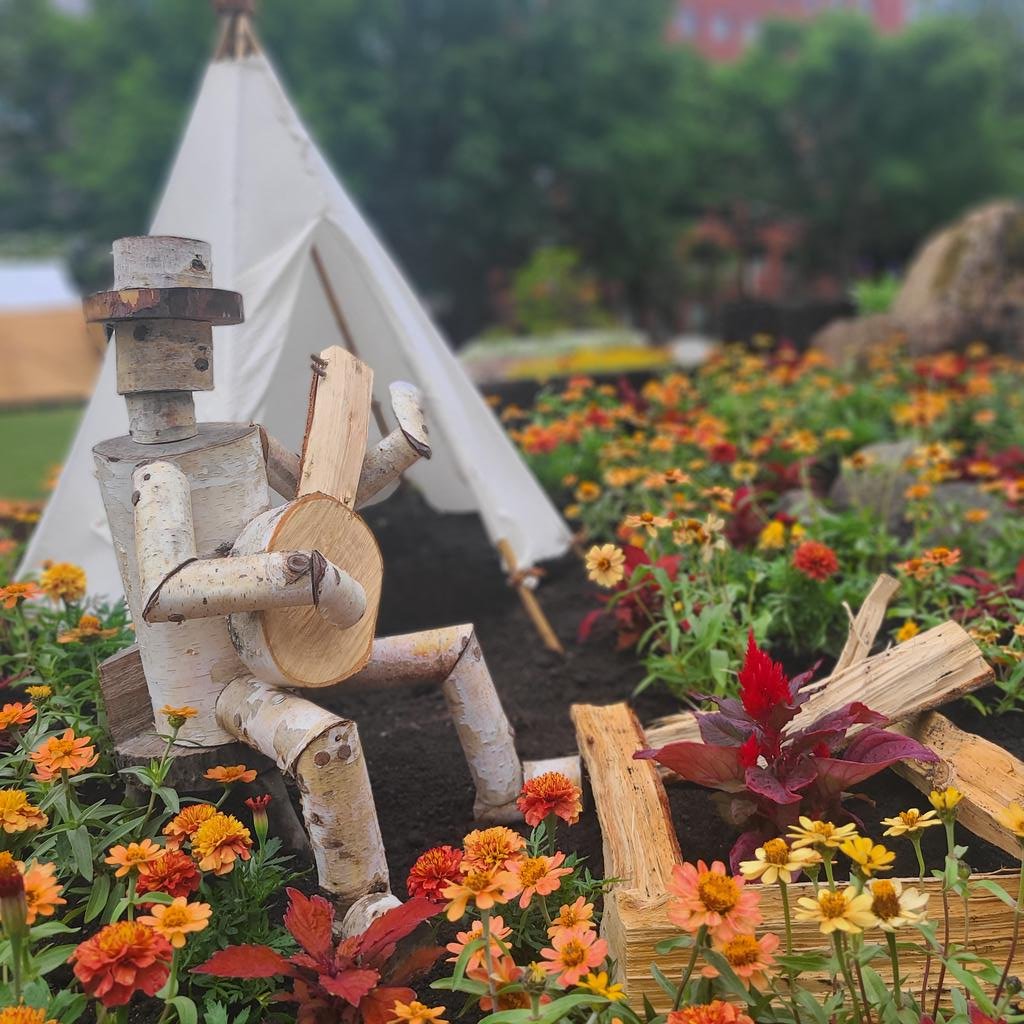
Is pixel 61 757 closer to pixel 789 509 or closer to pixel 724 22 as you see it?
pixel 789 509

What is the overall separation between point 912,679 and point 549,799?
0.83 metres

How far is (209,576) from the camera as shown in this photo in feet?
5.11

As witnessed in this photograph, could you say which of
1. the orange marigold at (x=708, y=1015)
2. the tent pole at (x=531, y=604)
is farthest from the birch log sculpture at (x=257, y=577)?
the tent pole at (x=531, y=604)

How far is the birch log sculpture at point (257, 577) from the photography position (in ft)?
5.24

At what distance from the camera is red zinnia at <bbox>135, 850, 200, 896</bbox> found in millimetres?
1445

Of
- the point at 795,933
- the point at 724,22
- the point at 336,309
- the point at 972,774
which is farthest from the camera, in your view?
the point at 724,22

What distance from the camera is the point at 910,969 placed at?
1512mm

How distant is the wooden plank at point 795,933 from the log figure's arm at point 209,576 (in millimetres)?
659

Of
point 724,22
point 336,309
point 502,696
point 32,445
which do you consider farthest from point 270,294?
point 724,22

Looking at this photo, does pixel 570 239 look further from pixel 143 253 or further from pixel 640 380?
pixel 143 253

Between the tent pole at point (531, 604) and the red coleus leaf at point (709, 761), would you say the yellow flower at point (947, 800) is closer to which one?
the red coleus leaf at point (709, 761)

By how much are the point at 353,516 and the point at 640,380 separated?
4580mm

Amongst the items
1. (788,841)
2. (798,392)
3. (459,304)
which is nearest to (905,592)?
(788,841)

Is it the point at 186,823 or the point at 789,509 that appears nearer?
the point at 186,823
